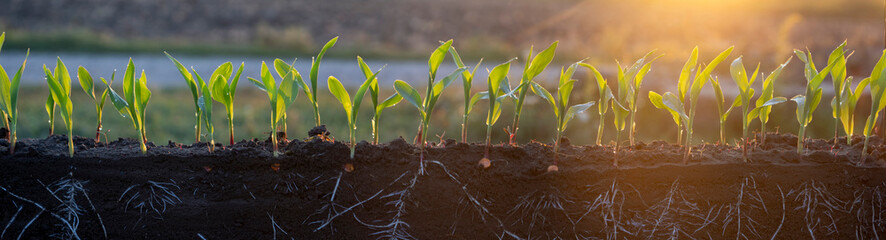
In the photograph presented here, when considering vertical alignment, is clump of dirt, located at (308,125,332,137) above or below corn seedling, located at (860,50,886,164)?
below

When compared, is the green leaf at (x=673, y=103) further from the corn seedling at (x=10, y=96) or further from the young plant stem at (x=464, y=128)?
the corn seedling at (x=10, y=96)

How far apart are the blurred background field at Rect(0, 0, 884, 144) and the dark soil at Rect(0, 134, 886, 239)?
76.2 inches

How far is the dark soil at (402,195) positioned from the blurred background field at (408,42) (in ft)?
6.35

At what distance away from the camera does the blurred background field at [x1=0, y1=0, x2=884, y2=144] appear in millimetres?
4141

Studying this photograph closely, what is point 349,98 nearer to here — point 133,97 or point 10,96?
point 133,97

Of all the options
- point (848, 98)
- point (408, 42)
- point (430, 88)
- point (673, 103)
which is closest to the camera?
point (430, 88)

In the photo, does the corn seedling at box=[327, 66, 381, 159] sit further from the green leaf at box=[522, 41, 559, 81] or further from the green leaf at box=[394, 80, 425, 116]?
the green leaf at box=[522, 41, 559, 81]

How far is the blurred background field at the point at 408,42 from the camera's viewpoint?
4141mm

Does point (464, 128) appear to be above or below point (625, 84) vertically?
below

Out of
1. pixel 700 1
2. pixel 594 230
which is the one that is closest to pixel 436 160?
pixel 594 230

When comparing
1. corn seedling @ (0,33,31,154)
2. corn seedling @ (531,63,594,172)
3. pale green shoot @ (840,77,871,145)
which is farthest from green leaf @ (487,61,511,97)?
corn seedling @ (0,33,31,154)

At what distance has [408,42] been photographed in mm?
9859

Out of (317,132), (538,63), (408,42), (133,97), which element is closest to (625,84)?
(538,63)

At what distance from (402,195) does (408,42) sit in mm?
8163
